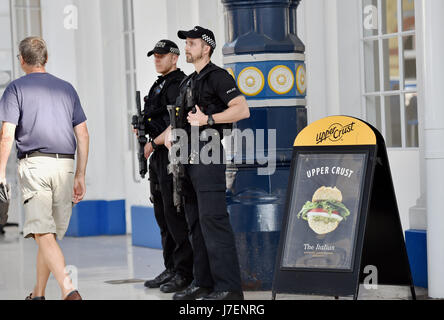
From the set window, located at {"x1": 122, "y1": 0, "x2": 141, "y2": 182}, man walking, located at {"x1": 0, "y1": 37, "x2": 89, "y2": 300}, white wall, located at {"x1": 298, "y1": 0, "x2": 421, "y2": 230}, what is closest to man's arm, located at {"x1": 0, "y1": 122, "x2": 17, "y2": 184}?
man walking, located at {"x1": 0, "y1": 37, "x2": 89, "y2": 300}

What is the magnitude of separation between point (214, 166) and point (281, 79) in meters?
1.10

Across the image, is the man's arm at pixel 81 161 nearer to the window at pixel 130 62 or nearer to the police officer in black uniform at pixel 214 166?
the police officer in black uniform at pixel 214 166

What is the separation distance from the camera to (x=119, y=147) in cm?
1133

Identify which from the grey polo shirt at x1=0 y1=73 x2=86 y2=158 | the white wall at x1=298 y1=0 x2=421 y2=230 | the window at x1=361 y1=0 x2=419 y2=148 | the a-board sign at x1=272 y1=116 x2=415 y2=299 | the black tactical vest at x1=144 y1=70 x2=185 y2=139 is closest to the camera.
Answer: the a-board sign at x1=272 y1=116 x2=415 y2=299

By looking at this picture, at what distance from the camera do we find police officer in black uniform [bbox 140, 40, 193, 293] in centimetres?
694

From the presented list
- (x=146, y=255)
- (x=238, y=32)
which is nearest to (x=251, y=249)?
(x=238, y=32)

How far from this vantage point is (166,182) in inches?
275

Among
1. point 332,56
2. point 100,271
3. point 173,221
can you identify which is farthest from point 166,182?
point 332,56

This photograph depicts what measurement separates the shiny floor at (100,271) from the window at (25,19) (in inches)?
94.0

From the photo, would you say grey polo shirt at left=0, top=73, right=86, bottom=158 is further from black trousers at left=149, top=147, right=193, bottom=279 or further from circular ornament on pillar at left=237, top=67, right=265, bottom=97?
circular ornament on pillar at left=237, top=67, right=265, bottom=97

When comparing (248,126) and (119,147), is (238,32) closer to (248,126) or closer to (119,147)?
(248,126)

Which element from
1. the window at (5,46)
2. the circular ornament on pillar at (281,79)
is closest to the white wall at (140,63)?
the window at (5,46)

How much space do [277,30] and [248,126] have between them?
71 cm

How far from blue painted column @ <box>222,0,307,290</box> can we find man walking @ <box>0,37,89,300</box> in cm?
123
